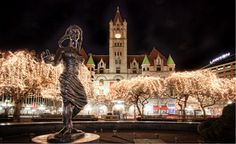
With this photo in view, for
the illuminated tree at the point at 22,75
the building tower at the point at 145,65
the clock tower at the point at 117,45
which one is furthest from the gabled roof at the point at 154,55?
the illuminated tree at the point at 22,75

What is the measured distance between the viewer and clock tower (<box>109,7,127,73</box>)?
270 ft

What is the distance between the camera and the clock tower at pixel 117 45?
82250 mm

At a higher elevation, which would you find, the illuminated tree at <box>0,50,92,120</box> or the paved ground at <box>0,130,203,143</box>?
the illuminated tree at <box>0,50,92,120</box>

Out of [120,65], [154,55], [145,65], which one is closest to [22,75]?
[120,65]

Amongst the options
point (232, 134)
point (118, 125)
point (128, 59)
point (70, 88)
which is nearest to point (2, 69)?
point (118, 125)

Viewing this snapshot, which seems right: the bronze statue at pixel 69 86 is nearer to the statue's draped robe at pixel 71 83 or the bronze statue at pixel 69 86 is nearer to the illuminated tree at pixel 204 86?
the statue's draped robe at pixel 71 83

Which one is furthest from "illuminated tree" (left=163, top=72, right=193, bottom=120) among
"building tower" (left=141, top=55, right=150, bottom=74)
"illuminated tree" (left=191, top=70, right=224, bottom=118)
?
"building tower" (left=141, top=55, right=150, bottom=74)

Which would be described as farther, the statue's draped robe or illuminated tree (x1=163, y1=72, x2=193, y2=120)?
illuminated tree (x1=163, y1=72, x2=193, y2=120)

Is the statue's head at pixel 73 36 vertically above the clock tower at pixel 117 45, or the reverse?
the clock tower at pixel 117 45

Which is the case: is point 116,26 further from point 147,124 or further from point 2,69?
point 147,124

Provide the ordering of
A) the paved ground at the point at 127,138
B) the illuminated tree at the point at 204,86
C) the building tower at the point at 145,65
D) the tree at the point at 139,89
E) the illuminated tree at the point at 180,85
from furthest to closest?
the building tower at the point at 145,65
the tree at the point at 139,89
the illuminated tree at the point at 204,86
the illuminated tree at the point at 180,85
the paved ground at the point at 127,138

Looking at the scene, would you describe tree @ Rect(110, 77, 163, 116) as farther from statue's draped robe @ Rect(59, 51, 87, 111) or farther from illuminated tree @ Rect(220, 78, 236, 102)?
statue's draped robe @ Rect(59, 51, 87, 111)

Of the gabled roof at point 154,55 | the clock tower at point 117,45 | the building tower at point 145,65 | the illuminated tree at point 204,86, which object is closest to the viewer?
the illuminated tree at point 204,86

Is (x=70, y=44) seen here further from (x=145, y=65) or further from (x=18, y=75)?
(x=145, y=65)
